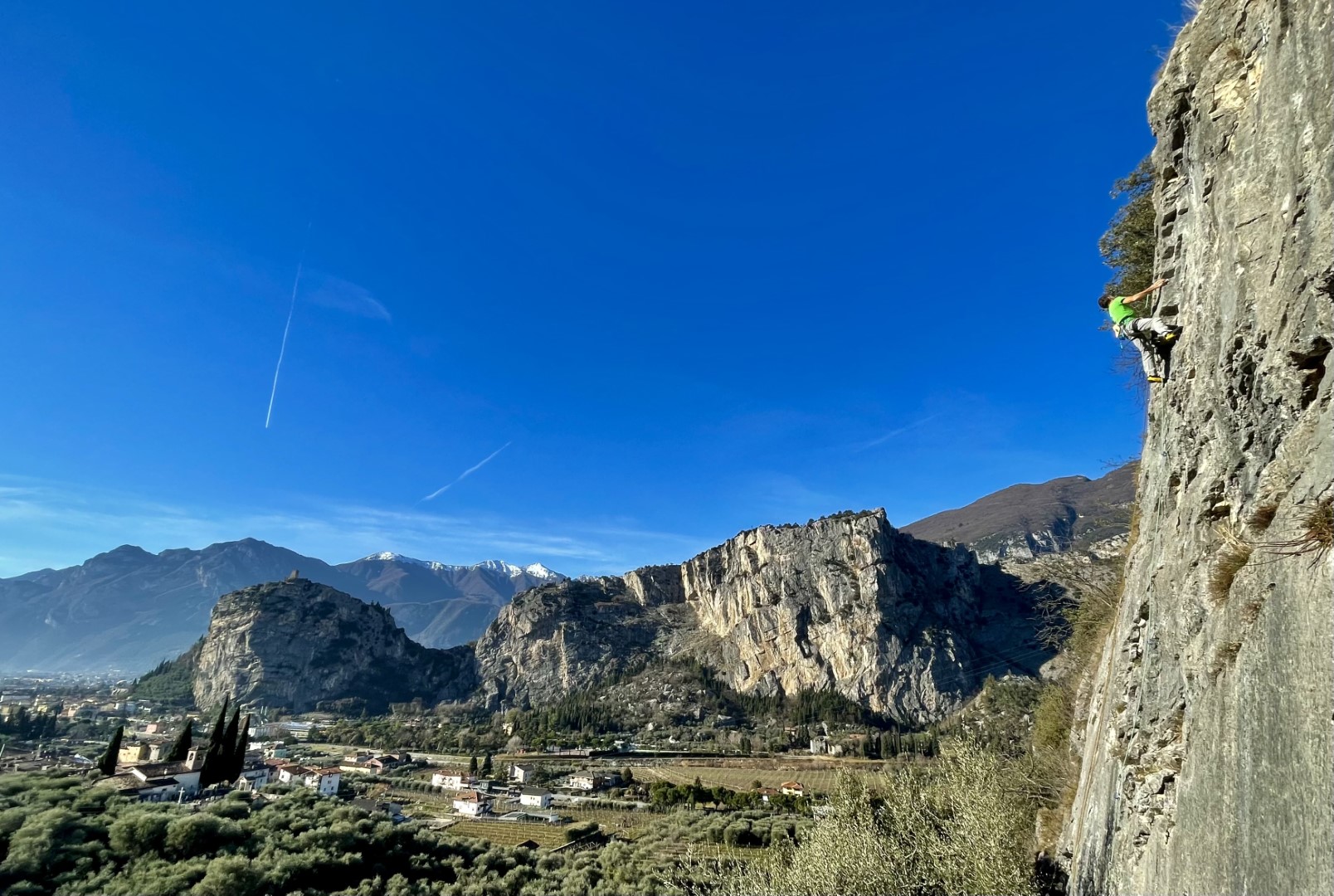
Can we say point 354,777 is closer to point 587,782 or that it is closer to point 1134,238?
point 587,782

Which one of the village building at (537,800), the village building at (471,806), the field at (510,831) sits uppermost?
the field at (510,831)

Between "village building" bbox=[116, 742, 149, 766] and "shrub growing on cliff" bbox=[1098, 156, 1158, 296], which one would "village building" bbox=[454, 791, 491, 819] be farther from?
"shrub growing on cliff" bbox=[1098, 156, 1158, 296]

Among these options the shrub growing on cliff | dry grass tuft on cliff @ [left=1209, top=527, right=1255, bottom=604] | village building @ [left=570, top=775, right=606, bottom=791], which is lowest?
village building @ [left=570, top=775, right=606, bottom=791]

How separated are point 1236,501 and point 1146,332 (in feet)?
15.1

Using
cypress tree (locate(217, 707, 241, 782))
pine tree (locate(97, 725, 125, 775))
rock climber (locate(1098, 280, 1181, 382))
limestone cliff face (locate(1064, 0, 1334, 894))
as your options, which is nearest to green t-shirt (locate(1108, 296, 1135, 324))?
rock climber (locate(1098, 280, 1181, 382))

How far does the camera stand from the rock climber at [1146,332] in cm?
1034

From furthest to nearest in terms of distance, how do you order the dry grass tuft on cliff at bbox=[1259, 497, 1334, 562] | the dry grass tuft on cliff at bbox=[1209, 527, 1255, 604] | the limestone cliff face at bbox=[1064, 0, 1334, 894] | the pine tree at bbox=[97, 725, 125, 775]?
the pine tree at bbox=[97, 725, 125, 775], the dry grass tuft on cliff at bbox=[1209, 527, 1255, 604], the limestone cliff face at bbox=[1064, 0, 1334, 894], the dry grass tuft on cliff at bbox=[1259, 497, 1334, 562]

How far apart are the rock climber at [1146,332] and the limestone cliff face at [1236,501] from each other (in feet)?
1.31

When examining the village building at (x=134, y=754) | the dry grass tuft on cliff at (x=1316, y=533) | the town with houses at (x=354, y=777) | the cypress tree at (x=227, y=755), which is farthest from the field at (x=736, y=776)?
the dry grass tuft on cliff at (x=1316, y=533)

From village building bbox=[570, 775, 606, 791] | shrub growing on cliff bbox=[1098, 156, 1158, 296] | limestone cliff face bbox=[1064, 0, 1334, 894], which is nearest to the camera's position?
limestone cliff face bbox=[1064, 0, 1334, 894]

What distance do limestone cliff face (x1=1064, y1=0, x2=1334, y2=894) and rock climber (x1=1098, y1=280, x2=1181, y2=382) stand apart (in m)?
0.40

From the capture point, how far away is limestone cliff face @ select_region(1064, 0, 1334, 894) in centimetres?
546

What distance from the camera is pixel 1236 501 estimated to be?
732cm

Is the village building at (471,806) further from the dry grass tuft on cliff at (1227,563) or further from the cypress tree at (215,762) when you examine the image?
the dry grass tuft on cliff at (1227,563)
